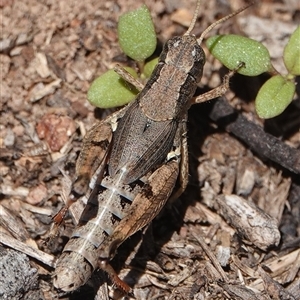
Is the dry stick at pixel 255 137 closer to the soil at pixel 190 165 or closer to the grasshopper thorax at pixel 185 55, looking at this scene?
the soil at pixel 190 165

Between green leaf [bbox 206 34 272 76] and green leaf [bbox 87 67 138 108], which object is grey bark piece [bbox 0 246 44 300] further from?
green leaf [bbox 206 34 272 76]

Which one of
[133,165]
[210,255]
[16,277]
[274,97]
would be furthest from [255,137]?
[16,277]

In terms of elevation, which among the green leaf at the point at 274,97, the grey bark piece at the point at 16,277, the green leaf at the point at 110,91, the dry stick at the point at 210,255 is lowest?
the dry stick at the point at 210,255

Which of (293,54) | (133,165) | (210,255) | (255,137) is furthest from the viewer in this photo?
(255,137)

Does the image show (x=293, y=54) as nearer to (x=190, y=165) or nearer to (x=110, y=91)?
(x=190, y=165)

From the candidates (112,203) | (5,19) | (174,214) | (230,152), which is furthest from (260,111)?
(5,19)

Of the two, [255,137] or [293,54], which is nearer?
[293,54]

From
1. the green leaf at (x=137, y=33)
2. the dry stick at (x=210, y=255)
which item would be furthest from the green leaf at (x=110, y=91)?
the dry stick at (x=210, y=255)
